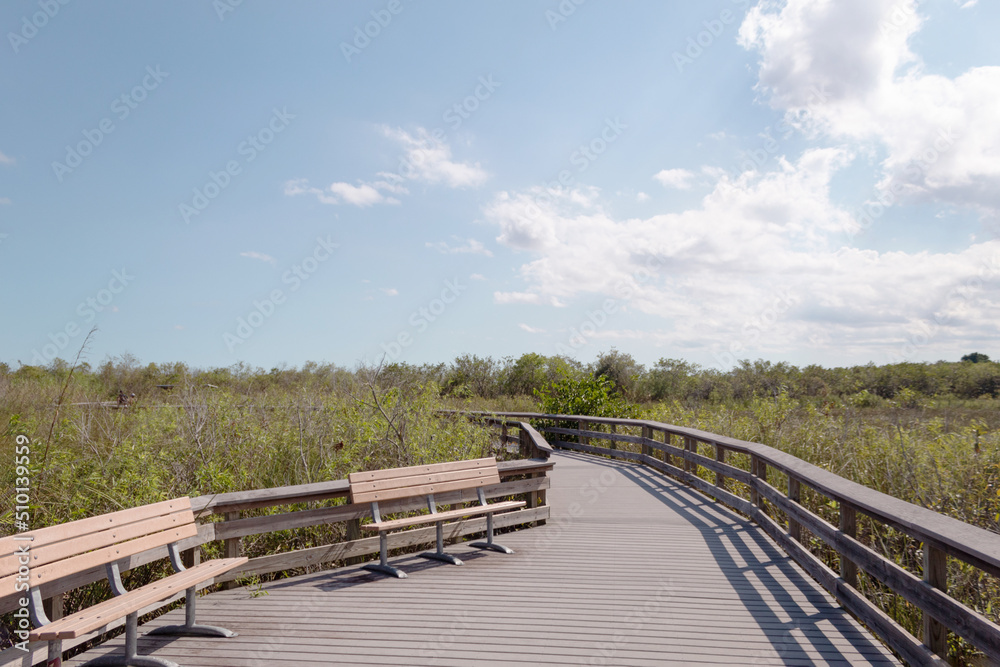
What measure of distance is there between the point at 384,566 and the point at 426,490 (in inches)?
31.4

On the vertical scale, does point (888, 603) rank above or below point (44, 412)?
below

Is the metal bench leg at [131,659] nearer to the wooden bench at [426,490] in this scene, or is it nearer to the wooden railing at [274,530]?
the wooden railing at [274,530]

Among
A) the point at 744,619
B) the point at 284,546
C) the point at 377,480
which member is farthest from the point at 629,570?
the point at 284,546

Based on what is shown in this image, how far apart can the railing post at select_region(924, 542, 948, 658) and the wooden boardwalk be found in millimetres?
378

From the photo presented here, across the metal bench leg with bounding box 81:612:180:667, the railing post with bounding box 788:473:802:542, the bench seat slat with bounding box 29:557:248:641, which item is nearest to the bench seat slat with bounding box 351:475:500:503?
the bench seat slat with bounding box 29:557:248:641

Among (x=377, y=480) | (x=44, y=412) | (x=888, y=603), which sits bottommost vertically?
(x=888, y=603)

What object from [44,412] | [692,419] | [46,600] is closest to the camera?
[46,600]

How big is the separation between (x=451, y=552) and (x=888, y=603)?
3.75m

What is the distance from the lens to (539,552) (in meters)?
5.72

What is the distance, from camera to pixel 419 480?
5562 mm

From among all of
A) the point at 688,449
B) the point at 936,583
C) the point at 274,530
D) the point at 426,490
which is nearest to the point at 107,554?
the point at 274,530

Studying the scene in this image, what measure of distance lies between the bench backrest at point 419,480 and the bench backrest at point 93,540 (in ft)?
4.44

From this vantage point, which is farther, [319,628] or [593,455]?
[593,455]

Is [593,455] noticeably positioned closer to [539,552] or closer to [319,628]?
[539,552]
